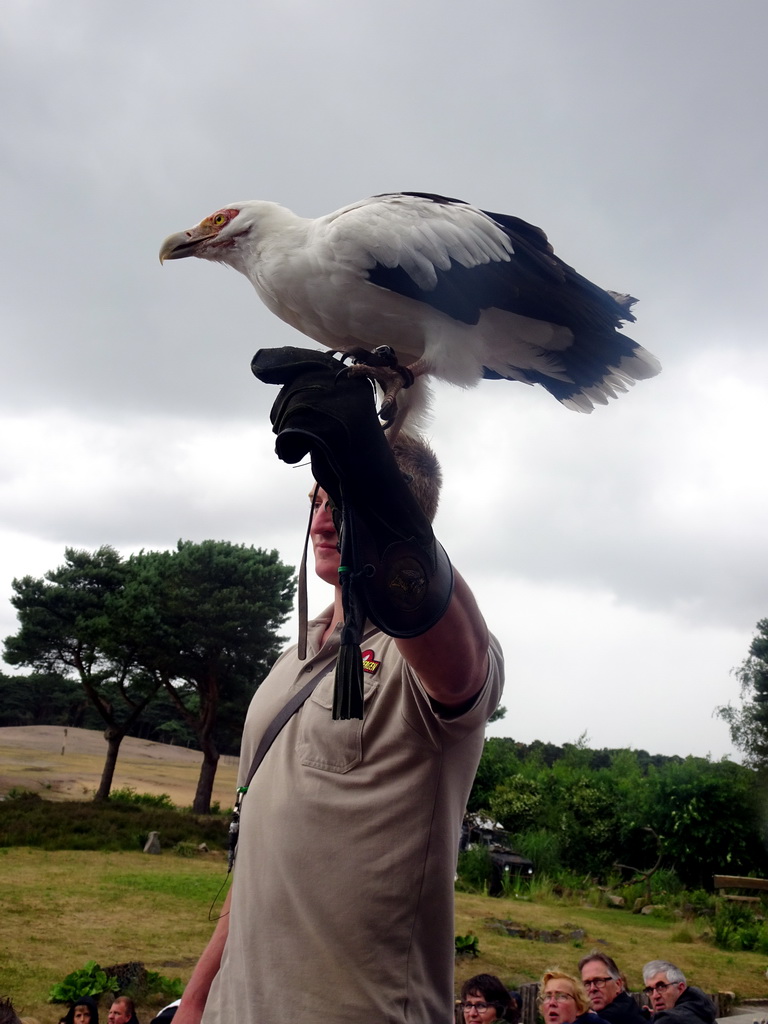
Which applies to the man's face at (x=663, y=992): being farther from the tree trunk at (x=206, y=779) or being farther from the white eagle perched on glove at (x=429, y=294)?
the tree trunk at (x=206, y=779)

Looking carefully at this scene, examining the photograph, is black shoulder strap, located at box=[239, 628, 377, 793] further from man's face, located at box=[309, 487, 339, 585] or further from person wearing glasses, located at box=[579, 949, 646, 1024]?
person wearing glasses, located at box=[579, 949, 646, 1024]

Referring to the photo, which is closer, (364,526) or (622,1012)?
(364,526)

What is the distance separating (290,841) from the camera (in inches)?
65.9

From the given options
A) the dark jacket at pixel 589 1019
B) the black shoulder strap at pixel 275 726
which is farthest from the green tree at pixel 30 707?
the black shoulder strap at pixel 275 726

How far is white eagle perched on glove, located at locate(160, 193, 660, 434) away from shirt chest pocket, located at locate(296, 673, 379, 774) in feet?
2.71

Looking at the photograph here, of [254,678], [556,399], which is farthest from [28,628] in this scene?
[556,399]

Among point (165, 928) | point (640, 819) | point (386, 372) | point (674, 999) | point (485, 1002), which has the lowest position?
point (165, 928)

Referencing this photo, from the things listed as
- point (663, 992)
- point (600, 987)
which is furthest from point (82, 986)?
point (663, 992)

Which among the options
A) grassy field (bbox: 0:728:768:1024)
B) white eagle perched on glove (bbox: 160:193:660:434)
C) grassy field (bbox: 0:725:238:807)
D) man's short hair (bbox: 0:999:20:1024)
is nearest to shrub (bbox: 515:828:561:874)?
grassy field (bbox: 0:728:768:1024)

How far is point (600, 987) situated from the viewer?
499 centimetres

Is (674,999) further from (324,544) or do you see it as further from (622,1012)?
(324,544)

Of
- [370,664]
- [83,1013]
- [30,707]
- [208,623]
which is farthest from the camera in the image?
[30,707]

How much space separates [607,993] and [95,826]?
16879mm

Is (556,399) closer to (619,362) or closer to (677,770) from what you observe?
(619,362)
